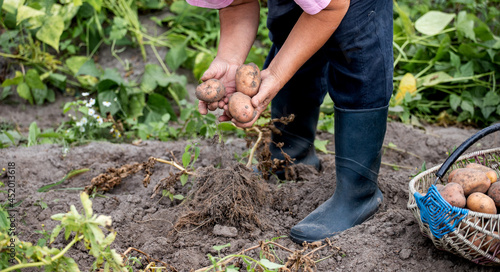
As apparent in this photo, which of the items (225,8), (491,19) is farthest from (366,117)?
(491,19)

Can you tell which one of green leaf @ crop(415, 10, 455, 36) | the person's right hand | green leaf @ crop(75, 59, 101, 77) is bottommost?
green leaf @ crop(75, 59, 101, 77)

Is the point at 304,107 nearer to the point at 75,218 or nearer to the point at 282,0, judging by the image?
the point at 282,0

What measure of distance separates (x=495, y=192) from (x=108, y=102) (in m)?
2.26

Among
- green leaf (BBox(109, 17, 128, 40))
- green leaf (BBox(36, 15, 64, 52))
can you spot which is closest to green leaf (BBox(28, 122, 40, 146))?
green leaf (BBox(36, 15, 64, 52))

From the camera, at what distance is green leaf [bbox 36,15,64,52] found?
3.12 meters

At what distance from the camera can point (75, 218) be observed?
1.19 m

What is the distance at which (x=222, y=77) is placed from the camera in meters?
1.76

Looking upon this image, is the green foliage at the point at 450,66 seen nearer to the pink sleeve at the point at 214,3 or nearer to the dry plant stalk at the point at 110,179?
the pink sleeve at the point at 214,3

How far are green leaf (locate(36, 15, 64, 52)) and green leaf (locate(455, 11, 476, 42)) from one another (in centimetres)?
272

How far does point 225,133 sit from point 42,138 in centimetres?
108

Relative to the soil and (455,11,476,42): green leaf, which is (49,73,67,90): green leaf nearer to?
the soil

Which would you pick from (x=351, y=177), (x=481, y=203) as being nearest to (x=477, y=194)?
(x=481, y=203)

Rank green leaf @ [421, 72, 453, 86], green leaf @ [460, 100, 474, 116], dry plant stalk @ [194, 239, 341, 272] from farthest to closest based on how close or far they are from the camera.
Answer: green leaf @ [421, 72, 453, 86], green leaf @ [460, 100, 474, 116], dry plant stalk @ [194, 239, 341, 272]

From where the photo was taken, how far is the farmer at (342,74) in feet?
5.12
